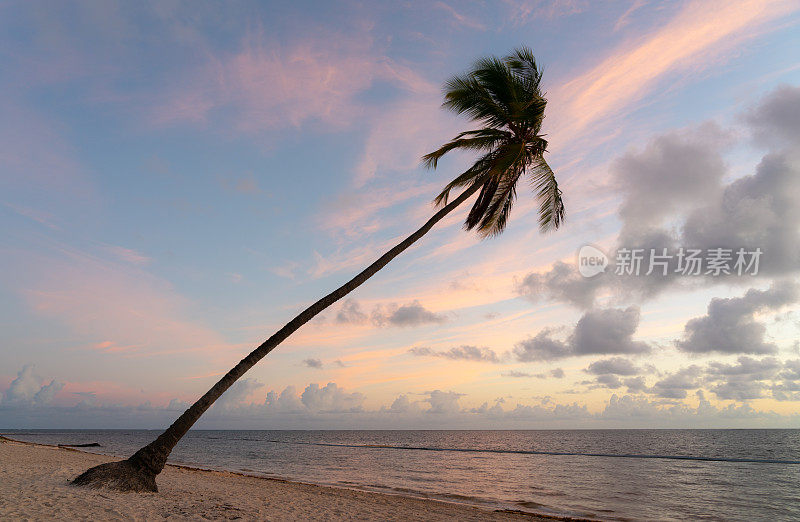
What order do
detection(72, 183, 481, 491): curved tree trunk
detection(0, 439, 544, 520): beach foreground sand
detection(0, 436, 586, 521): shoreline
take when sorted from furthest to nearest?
1. detection(72, 183, 481, 491): curved tree trunk
2. detection(0, 436, 586, 521): shoreline
3. detection(0, 439, 544, 520): beach foreground sand

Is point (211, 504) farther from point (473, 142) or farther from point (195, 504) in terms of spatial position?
point (473, 142)

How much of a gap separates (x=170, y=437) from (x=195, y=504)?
1715mm

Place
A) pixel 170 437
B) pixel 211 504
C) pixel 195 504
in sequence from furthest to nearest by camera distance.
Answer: pixel 170 437
pixel 211 504
pixel 195 504

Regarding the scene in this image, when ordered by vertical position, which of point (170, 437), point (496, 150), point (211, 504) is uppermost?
point (496, 150)

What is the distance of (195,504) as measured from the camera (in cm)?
1035

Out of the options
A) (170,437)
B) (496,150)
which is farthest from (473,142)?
(170,437)

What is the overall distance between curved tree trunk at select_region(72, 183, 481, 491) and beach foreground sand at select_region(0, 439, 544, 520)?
39 centimetres

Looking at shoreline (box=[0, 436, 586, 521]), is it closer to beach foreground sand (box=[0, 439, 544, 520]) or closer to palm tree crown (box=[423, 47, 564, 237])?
beach foreground sand (box=[0, 439, 544, 520])

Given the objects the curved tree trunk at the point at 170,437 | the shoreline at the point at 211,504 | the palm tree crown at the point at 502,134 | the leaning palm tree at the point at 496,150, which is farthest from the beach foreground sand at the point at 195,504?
the palm tree crown at the point at 502,134

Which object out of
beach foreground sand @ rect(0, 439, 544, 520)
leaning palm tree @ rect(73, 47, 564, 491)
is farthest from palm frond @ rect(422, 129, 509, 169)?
beach foreground sand @ rect(0, 439, 544, 520)

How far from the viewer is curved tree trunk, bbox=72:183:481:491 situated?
10.6m

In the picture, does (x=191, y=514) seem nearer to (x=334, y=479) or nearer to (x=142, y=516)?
(x=142, y=516)

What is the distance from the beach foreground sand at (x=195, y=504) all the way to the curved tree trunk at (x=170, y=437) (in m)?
0.39

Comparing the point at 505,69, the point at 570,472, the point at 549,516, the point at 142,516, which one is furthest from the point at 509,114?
the point at 570,472
